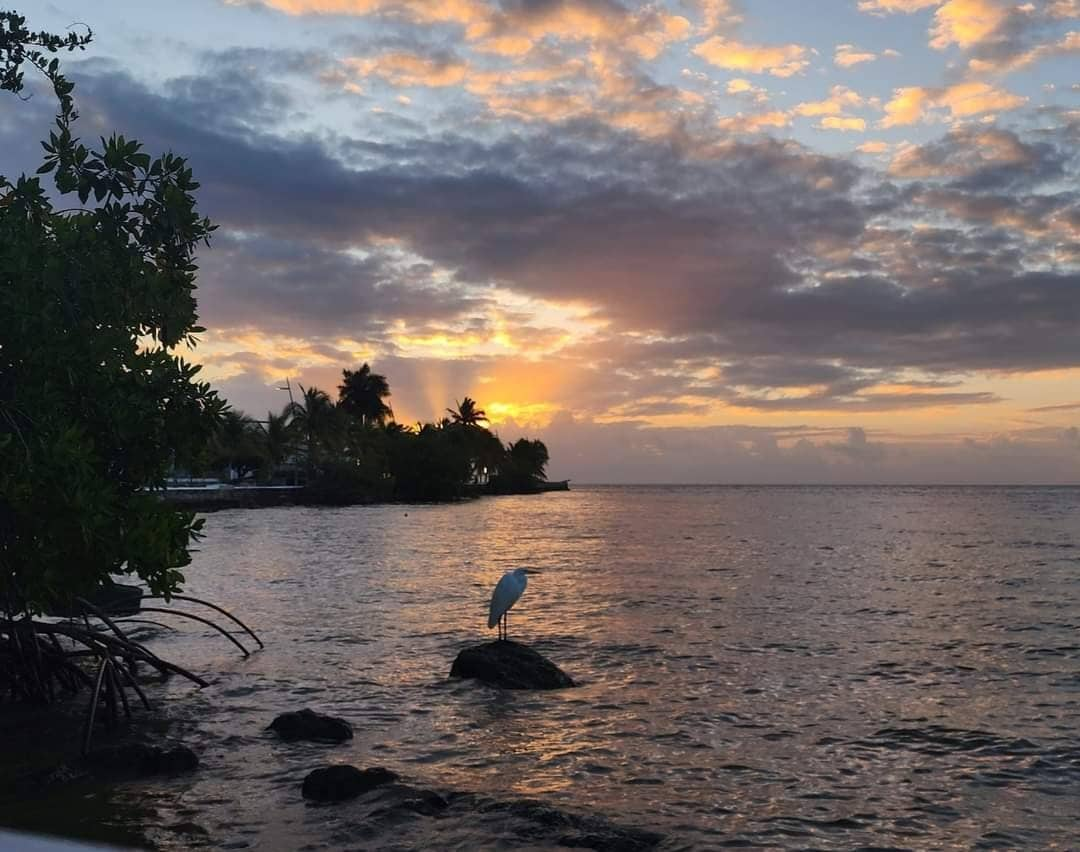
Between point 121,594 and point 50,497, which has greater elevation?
point 50,497

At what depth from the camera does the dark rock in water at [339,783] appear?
9656 mm

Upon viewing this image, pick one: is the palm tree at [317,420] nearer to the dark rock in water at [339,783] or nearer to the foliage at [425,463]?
the foliage at [425,463]

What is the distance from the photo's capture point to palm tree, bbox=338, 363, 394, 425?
434 feet

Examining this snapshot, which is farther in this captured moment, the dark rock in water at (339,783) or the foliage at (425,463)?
the foliage at (425,463)

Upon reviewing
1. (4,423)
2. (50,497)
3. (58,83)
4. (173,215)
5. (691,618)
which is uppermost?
(58,83)

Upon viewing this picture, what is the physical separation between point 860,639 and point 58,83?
765 inches

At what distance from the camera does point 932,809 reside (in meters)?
9.83

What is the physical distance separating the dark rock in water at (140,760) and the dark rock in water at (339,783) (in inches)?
68.9

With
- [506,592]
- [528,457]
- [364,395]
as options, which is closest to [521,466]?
[528,457]

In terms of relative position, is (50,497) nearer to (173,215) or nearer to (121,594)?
(173,215)

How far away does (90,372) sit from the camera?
11.5 m

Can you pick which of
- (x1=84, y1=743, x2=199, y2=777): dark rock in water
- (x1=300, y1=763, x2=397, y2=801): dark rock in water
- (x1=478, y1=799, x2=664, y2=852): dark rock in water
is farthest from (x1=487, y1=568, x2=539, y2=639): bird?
(x1=478, y1=799, x2=664, y2=852): dark rock in water

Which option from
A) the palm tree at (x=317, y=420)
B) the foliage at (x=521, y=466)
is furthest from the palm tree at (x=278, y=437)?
the foliage at (x=521, y=466)

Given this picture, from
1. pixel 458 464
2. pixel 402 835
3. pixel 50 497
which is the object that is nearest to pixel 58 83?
pixel 50 497
